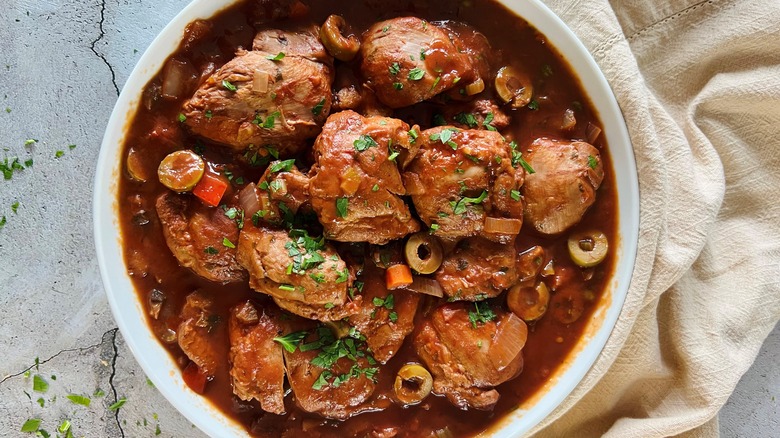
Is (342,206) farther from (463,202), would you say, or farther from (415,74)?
(415,74)

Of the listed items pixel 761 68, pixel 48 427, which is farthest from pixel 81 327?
pixel 761 68

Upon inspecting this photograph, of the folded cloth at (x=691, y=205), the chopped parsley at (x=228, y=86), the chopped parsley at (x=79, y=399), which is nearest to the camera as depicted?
the chopped parsley at (x=228, y=86)

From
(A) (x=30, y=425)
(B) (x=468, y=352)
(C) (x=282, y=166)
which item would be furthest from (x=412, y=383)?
(A) (x=30, y=425)

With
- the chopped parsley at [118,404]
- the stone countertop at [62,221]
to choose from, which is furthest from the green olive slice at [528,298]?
the chopped parsley at [118,404]

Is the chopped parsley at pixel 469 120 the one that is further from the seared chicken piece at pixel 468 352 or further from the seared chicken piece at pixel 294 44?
the seared chicken piece at pixel 468 352

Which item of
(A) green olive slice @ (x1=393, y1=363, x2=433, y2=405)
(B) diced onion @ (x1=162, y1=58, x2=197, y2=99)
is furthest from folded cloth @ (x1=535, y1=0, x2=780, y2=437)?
(B) diced onion @ (x1=162, y1=58, x2=197, y2=99)

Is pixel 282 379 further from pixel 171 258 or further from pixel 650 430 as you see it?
pixel 650 430
